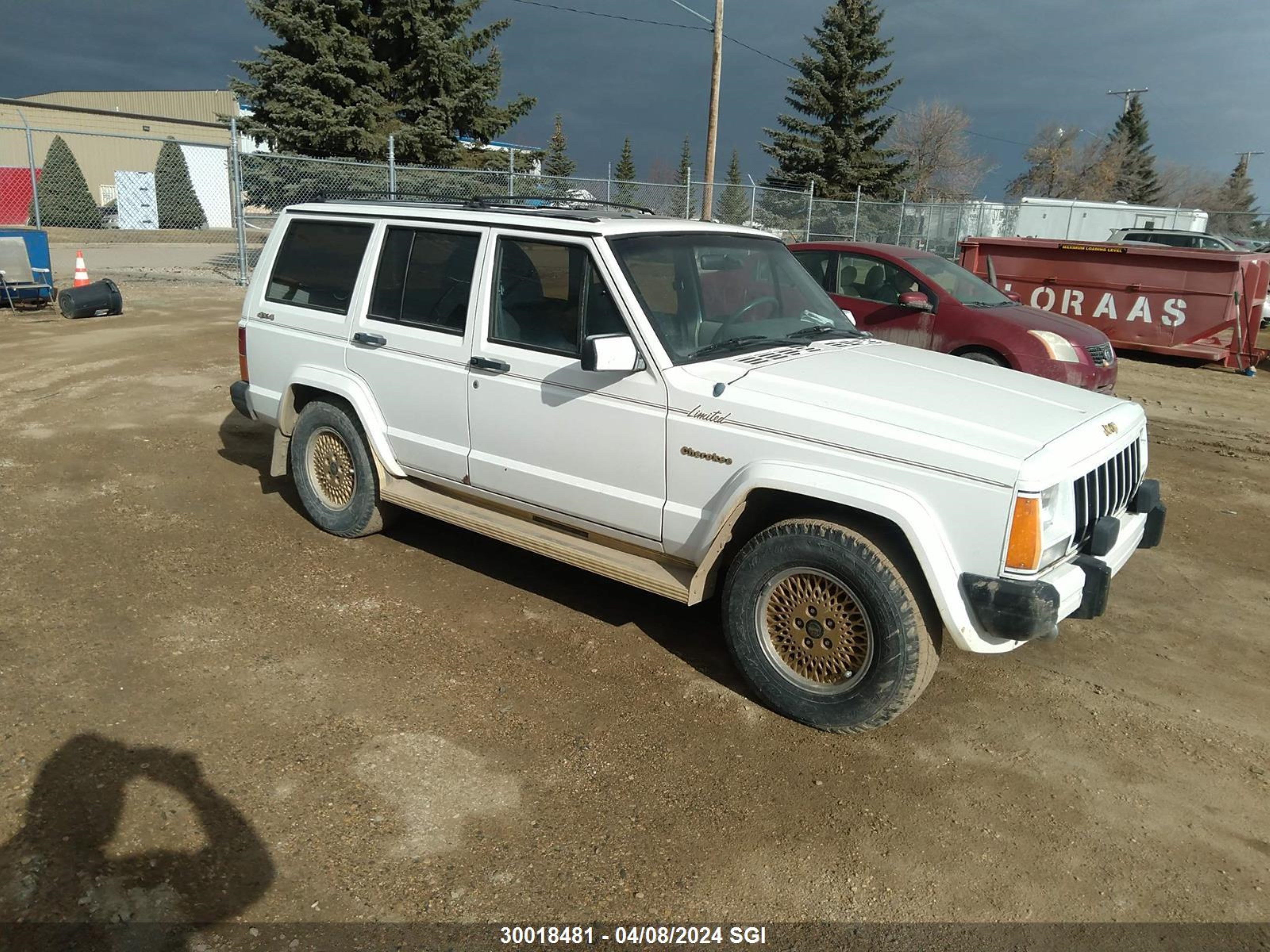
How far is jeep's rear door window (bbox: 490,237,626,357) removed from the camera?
4.34m

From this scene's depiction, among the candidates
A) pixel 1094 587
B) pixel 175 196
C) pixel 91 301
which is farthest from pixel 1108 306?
pixel 175 196

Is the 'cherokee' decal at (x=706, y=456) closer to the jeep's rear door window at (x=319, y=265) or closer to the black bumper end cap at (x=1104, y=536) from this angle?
the black bumper end cap at (x=1104, y=536)

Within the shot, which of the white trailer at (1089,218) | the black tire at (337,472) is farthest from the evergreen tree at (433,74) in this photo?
the black tire at (337,472)

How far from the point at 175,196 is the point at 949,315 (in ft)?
132

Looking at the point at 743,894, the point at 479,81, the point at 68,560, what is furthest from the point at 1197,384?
the point at 479,81

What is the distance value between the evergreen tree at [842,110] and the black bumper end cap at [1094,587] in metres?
35.3

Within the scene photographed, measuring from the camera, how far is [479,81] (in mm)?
Result: 24469

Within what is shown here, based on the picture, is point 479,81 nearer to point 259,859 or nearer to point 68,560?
point 68,560

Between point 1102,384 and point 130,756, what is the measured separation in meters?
8.52

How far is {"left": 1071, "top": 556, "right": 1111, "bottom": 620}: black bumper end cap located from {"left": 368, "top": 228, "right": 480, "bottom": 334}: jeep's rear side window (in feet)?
10.1

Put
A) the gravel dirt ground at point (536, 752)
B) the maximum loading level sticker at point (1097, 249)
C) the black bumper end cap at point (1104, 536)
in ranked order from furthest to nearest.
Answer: the maximum loading level sticker at point (1097, 249) < the black bumper end cap at point (1104, 536) < the gravel dirt ground at point (536, 752)

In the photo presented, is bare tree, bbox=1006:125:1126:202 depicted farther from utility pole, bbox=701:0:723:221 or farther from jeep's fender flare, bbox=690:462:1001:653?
jeep's fender flare, bbox=690:462:1001:653

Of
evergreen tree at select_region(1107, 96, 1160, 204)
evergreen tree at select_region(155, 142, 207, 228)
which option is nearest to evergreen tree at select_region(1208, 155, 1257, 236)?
evergreen tree at select_region(1107, 96, 1160, 204)

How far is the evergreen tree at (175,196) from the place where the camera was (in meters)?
40.2
